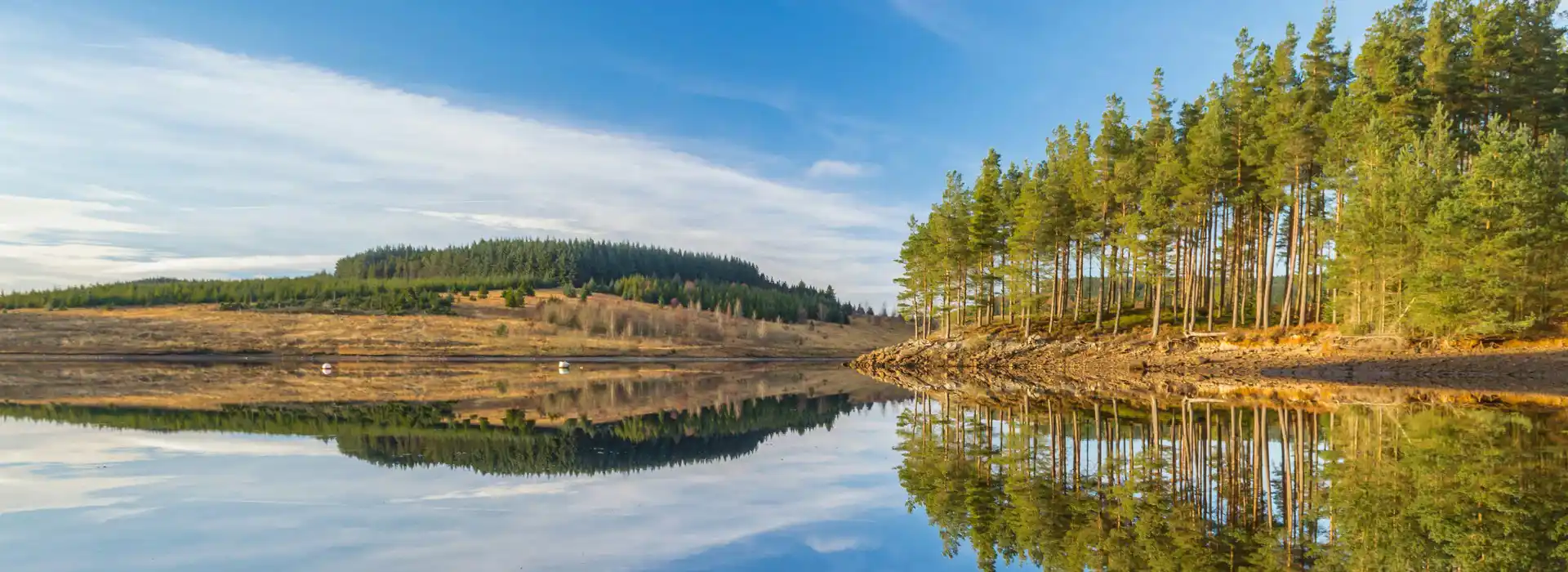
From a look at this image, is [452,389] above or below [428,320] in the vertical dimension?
below

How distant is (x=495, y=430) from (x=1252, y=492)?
2014 centimetres

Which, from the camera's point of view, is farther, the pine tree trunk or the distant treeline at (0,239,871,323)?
the distant treeline at (0,239,871,323)

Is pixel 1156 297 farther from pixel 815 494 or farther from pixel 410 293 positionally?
pixel 410 293

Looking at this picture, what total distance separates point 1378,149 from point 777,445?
120ft

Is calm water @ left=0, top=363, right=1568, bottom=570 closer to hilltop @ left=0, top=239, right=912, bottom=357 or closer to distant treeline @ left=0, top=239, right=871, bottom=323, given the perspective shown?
hilltop @ left=0, top=239, right=912, bottom=357

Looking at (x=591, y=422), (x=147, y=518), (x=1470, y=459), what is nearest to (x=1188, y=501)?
(x=1470, y=459)

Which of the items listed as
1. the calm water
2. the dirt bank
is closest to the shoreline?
the dirt bank

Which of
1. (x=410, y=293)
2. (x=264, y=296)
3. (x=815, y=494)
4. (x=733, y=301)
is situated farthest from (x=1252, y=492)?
(x=264, y=296)

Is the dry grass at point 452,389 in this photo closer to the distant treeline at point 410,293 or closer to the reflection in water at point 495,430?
the reflection in water at point 495,430

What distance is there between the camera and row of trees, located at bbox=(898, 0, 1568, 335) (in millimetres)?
39562

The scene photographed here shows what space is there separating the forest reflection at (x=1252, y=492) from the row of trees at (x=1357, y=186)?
19896 millimetres

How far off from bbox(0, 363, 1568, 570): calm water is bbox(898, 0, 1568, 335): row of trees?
1824cm

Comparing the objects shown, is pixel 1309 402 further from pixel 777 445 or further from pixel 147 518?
pixel 147 518

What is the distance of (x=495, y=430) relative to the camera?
85.2ft
